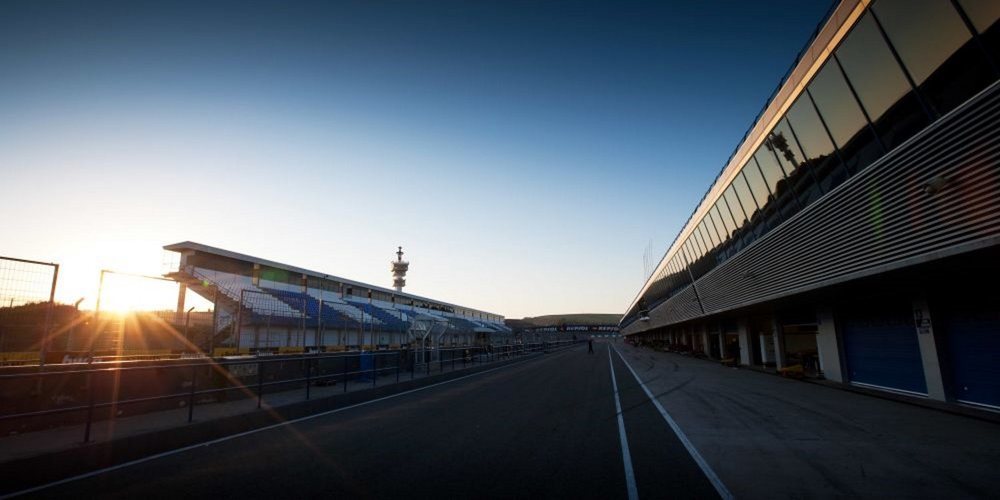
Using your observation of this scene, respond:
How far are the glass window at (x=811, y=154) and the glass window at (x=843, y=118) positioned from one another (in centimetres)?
29

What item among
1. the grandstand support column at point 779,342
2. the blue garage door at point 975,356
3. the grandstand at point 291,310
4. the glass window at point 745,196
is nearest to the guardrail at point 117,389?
the grandstand at point 291,310

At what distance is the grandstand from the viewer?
53.3 ft

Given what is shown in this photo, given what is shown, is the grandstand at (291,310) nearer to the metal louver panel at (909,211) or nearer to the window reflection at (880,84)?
the metal louver panel at (909,211)

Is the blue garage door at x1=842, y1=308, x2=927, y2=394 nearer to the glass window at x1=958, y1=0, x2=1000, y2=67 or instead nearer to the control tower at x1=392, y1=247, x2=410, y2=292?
the glass window at x1=958, y1=0, x2=1000, y2=67

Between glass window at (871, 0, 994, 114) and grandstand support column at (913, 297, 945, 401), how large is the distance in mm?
6969

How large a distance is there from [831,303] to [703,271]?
11.3 metres

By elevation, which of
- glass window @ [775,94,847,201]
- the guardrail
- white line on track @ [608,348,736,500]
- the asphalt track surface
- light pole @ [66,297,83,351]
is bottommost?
white line on track @ [608,348,736,500]

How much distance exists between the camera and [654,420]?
33.0ft

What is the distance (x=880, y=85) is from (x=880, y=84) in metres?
0.02

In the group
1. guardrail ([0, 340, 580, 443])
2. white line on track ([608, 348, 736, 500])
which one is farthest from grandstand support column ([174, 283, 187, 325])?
white line on track ([608, 348, 736, 500])

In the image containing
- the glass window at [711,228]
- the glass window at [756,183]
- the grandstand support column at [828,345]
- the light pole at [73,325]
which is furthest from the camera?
the glass window at [711,228]

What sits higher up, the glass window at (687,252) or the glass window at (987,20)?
the glass window at (687,252)

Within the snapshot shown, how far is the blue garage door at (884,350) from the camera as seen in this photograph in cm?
1367

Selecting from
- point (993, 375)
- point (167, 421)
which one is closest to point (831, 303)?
point (993, 375)
